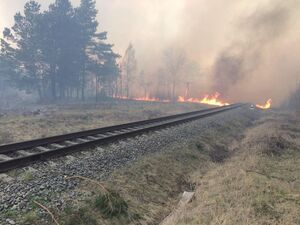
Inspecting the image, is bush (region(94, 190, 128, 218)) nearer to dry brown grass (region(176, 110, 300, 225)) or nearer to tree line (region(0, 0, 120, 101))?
dry brown grass (region(176, 110, 300, 225))

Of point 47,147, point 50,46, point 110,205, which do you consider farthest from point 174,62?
point 110,205

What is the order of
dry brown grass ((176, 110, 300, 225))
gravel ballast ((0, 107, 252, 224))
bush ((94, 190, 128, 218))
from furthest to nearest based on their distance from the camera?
1. bush ((94, 190, 128, 218))
2. dry brown grass ((176, 110, 300, 225))
3. gravel ballast ((0, 107, 252, 224))

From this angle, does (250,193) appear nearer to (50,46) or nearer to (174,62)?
(50,46)

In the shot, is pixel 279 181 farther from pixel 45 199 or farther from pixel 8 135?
pixel 8 135

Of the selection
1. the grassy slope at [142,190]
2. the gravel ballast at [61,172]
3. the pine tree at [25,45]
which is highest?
the pine tree at [25,45]

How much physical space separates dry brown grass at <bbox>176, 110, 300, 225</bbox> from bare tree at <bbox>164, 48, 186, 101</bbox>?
2620 inches

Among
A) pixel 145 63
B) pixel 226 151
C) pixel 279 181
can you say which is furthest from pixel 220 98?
pixel 279 181

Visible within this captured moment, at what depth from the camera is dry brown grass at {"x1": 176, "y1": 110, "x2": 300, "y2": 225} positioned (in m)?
6.45

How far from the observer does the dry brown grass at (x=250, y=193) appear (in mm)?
6445

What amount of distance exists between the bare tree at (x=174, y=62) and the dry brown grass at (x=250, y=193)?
218 ft

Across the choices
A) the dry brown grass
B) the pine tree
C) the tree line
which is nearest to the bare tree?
the tree line

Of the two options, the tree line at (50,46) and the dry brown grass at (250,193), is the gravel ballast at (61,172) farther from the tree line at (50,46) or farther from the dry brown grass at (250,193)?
the tree line at (50,46)

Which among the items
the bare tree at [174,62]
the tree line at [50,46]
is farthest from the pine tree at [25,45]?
the bare tree at [174,62]

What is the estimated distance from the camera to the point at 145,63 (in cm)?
9700
